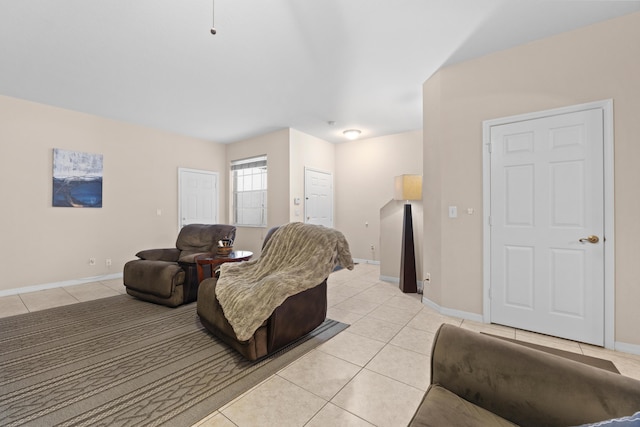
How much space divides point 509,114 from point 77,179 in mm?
6196

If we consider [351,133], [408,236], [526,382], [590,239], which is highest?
[351,133]

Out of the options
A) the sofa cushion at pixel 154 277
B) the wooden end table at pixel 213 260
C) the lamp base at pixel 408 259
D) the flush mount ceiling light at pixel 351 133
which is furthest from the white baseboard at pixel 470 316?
the flush mount ceiling light at pixel 351 133

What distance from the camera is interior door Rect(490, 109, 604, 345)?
2.42m

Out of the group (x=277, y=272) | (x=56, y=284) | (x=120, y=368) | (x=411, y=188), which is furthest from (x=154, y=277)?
(x=411, y=188)

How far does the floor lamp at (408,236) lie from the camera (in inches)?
155

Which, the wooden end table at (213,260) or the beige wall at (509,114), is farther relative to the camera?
the wooden end table at (213,260)

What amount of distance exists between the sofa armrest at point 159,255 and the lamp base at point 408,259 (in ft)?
10.9

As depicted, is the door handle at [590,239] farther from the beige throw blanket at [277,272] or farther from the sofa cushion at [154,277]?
the sofa cushion at [154,277]

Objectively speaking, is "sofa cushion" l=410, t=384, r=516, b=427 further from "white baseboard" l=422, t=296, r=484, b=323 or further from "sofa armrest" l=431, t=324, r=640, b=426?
"white baseboard" l=422, t=296, r=484, b=323

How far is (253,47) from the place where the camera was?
2.77 metres

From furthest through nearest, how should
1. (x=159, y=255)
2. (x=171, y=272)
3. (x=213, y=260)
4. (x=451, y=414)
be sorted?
(x=159, y=255) < (x=171, y=272) < (x=213, y=260) < (x=451, y=414)

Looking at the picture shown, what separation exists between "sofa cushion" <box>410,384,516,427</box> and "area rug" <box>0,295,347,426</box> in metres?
1.27

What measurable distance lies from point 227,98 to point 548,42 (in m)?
3.84

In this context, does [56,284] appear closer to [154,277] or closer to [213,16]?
[154,277]
